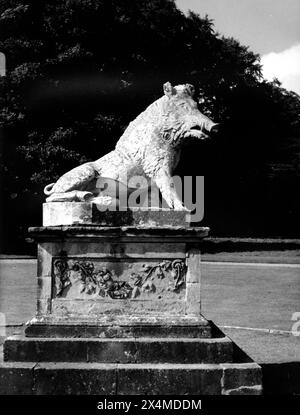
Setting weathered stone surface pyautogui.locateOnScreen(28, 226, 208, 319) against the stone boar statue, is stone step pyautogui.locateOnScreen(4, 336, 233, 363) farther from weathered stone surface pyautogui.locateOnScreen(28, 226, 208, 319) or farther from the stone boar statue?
the stone boar statue

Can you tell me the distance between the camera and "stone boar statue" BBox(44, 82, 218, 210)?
257 inches

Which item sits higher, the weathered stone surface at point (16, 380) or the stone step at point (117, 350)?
the stone step at point (117, 350)

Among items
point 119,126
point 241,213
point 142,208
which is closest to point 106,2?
point 119,126

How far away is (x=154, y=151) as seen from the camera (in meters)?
6.70

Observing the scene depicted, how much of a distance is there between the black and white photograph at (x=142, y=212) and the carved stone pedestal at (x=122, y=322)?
0.05 ft

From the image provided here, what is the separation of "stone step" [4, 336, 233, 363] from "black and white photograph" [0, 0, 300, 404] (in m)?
0.01

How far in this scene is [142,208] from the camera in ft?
20.9

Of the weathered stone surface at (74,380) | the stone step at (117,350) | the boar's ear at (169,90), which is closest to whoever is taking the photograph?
the weathered stone surface at (74,380)

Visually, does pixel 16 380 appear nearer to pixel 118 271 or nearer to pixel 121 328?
pixel 121 328

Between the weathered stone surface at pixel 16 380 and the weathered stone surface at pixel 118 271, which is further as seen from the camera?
the weathered stone surface at pixel 118 271

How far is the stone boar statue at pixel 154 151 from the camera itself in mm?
6520

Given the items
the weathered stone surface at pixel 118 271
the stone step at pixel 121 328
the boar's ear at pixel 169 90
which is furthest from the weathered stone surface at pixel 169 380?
the boar's ear at pixel 169 90

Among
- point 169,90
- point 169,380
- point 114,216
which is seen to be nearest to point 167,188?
point 114,216

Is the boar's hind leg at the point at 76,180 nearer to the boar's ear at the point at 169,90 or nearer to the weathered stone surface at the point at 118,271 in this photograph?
the weathered stone surface at the point at 118,271
